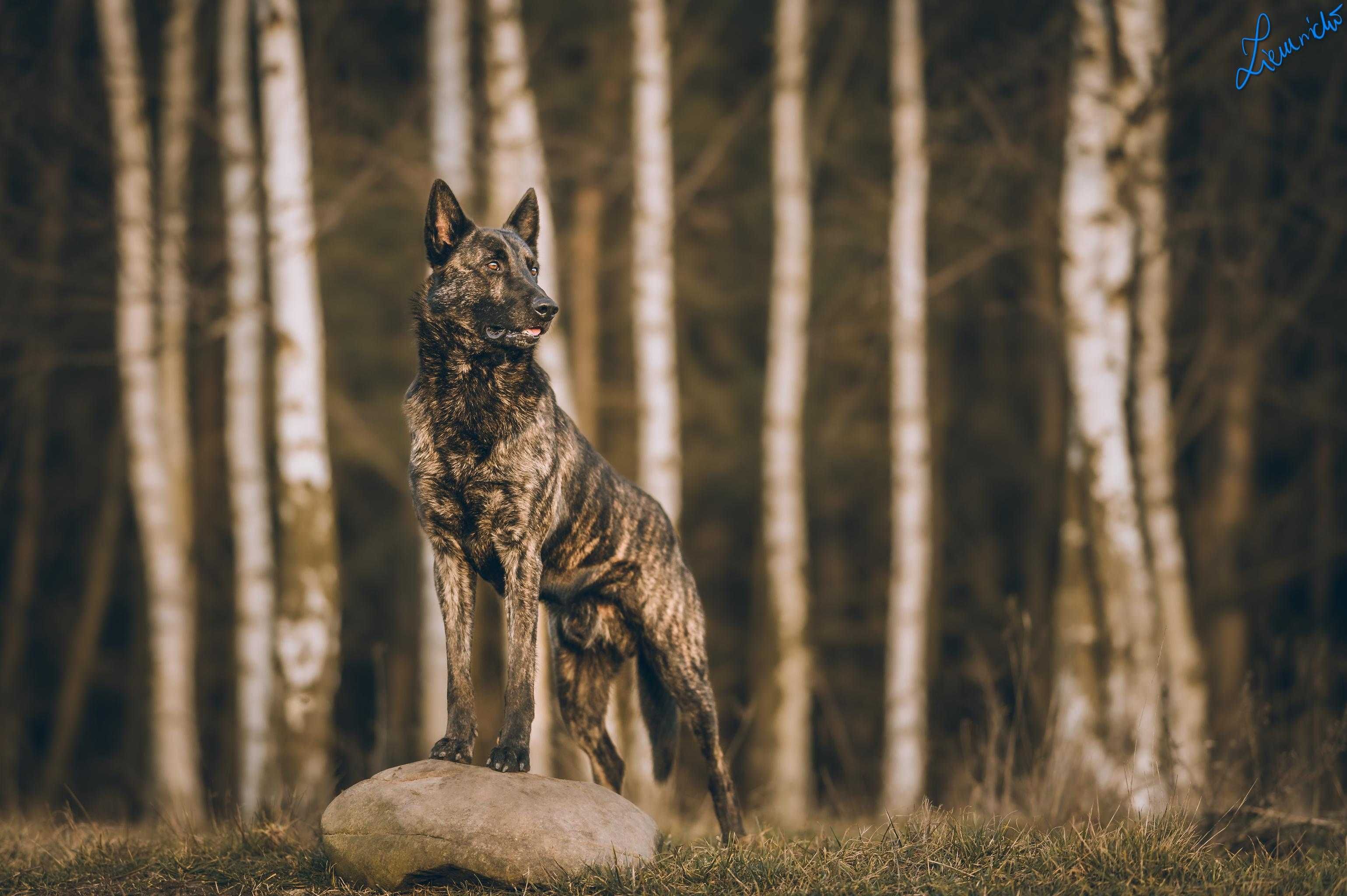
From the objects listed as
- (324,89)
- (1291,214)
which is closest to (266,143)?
(324,89)

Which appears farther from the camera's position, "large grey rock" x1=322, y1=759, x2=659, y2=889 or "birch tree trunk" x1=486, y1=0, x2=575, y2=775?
"birch tree trunk" x1=486, y1=0, x2=575, y2=775

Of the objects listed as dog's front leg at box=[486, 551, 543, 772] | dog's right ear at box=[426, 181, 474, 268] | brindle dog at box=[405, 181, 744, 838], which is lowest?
dog's front leg at box=[486, 551, 543, 772]

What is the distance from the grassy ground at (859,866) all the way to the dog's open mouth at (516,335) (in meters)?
1.97

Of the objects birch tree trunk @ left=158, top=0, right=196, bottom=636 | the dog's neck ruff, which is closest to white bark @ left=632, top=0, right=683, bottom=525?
birch tree trunk @ left=158, top=0, right=196, bottom=636

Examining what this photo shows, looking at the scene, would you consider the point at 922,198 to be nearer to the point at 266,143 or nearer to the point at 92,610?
the point at 266,143

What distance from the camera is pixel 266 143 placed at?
28.9ft

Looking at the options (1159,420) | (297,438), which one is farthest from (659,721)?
(1159,420)

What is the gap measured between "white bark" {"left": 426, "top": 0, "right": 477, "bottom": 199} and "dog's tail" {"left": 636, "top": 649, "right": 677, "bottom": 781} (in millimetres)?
4521

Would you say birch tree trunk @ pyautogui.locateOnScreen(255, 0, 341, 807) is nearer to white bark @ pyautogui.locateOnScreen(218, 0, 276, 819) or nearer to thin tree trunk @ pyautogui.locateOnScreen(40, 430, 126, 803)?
white bark @ pyautogui.locateOnScreen(218, 0, 276, 819)

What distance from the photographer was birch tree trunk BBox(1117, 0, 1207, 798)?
31.5ft

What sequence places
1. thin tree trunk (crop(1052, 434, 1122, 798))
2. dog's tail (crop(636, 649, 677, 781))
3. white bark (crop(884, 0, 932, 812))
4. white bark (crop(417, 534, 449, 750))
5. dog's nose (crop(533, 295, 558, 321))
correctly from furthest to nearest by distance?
1. white bark (crop(884, 0, 932, 812))
2. white bark (crop(417, 534, 449, 750))
3. thin tree trunk (crop(1052, 434, 1122, 798))
4. dog's tail (crop(636, 649, 677, 781))
5. dog's nose (crop(533, 295, 558, 321))

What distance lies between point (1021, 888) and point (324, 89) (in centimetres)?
900

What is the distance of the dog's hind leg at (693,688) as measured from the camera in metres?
5.66

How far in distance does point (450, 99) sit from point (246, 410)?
3.07 metres
